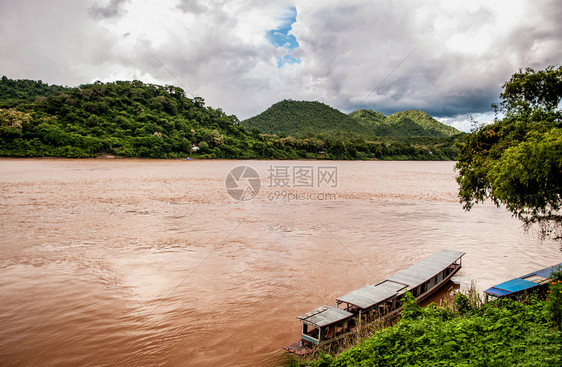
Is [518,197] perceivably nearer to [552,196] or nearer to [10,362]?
[552,196]

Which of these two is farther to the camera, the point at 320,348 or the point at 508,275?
the point at 508,275

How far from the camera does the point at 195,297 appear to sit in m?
9.70

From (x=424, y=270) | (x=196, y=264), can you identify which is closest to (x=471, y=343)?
(x=424, y=270)

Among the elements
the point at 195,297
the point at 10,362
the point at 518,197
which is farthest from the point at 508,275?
the point at 10,362

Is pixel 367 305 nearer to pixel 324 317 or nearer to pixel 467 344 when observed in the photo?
pixel 324 317

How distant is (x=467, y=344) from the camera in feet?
17.5

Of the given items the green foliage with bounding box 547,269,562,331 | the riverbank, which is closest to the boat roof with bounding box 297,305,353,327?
the riverbank

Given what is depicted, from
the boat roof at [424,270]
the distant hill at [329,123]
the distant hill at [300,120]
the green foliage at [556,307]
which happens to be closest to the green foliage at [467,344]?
the green foliage at [556,307]

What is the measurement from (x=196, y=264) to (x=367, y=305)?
7194mm

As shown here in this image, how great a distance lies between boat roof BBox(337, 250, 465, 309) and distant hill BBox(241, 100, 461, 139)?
116m

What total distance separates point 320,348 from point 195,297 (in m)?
4.68

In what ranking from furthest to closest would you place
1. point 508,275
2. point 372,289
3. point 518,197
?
point 508,275 < point 518,197 < point 372,289

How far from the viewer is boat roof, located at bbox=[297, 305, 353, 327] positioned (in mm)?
6589

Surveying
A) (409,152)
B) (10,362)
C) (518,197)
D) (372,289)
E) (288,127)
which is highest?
(288,127)
